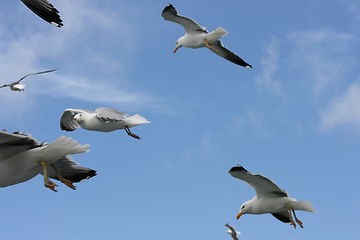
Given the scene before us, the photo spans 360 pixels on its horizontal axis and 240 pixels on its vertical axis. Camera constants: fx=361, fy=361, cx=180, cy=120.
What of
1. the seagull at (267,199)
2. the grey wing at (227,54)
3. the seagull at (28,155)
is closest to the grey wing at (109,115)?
the seagull at (28,155)

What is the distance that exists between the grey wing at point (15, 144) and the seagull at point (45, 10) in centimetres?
174

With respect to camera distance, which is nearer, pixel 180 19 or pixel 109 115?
pixel 109 115

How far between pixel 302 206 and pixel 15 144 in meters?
4.41

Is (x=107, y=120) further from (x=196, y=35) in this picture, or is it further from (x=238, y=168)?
(x=196, y=35)

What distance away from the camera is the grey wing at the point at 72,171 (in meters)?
4.96

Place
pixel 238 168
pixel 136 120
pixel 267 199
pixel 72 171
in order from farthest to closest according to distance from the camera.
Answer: pixel 136 120
pixel 267 199
pixel 238 168
pixel 72 171

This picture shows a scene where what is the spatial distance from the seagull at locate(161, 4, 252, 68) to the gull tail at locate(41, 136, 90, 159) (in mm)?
5297

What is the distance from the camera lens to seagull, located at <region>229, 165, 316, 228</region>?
18.2 ft

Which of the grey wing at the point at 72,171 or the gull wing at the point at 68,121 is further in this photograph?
the gull wing at the point at 68,121

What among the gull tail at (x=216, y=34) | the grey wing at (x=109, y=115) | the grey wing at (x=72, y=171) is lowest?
the grey wing at (x=72, y=171)

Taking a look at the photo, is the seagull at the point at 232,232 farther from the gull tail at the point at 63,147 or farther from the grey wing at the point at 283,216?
the gull tail at the point at 63,147

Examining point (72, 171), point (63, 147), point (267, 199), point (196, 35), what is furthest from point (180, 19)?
A: point (63, 147)

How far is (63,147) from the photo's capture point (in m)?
4.04

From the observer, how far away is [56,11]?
5.04m
